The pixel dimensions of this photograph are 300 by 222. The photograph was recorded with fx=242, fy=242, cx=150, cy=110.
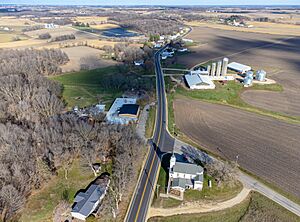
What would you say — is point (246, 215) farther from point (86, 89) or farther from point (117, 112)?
point (86, 89)

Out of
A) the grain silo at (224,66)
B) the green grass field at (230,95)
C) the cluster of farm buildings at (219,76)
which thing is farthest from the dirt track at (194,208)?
the grain silo at (224,66)

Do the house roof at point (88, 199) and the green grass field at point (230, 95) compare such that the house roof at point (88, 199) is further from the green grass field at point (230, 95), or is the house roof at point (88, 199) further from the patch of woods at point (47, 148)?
the green grass field at point (230, 95)

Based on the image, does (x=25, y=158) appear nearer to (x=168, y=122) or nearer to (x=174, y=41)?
(x=168, y=122)

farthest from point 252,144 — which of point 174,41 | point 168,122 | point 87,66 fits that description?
point 174,41

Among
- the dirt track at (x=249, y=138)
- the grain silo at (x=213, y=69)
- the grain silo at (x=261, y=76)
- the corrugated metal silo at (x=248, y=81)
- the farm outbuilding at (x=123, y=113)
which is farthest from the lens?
the grain silo at (x=213, y=69)

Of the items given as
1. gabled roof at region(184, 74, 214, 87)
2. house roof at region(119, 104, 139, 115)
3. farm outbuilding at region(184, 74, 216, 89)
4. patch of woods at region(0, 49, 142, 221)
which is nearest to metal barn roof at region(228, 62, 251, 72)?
gabled roof at region(184, 74, 214, 87)

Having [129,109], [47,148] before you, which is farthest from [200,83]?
[47,148]
